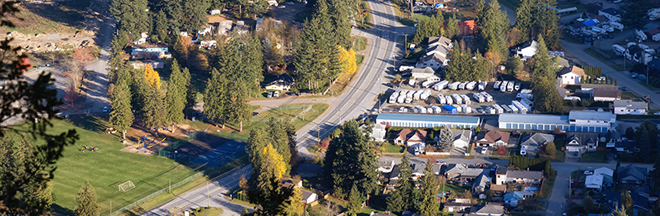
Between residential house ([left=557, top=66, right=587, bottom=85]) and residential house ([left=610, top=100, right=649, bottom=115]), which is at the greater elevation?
residential house ([left=557, top=66, right=587, bottom=85])

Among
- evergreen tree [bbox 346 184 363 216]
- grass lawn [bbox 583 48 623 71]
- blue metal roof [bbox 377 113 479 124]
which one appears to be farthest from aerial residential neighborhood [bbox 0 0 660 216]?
grass lawn [bbox 583 48 623 71]

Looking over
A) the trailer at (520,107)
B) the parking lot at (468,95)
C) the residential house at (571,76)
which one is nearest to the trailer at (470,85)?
the parking lot at (468,95)

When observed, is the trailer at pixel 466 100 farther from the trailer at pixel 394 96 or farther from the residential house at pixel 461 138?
the residential house at pixel 461 138

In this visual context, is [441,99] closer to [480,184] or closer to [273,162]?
[480,184]

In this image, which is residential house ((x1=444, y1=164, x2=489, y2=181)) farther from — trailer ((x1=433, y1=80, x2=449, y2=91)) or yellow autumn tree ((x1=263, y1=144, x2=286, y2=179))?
trailer ((x1=433, y1=80, x2=449, y2=91))

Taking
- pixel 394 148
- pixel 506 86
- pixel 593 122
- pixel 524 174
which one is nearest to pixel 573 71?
pixel 506 86

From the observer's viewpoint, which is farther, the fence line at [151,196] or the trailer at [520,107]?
the trailer at [520,107]
